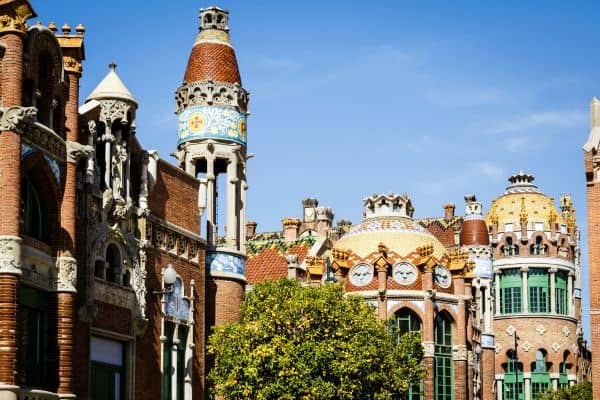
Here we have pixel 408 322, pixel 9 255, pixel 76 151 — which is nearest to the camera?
pixel 9 255

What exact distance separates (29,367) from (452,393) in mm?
37866

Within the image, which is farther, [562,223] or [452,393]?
[562,223]

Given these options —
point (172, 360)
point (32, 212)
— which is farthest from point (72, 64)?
point (172, 360)

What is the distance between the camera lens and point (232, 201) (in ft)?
165

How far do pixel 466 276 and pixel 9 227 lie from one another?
40.5m

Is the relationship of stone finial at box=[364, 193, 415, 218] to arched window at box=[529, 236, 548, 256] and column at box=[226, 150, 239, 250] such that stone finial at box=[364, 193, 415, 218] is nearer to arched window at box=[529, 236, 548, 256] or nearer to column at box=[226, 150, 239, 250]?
column at box=[226, 150, 239, 250]

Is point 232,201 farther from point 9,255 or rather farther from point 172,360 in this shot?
point 9,255

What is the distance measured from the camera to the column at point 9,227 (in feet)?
103

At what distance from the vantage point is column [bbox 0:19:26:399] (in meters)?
31.4

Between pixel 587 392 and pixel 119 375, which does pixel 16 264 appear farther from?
pixel 587 392

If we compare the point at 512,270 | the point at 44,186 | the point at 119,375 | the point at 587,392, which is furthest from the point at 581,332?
the point at 44,186

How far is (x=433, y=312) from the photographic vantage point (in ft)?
218

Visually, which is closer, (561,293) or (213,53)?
(213,53)

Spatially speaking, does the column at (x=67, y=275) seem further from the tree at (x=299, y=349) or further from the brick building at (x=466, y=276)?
the brick building at (x=466, y=276)
